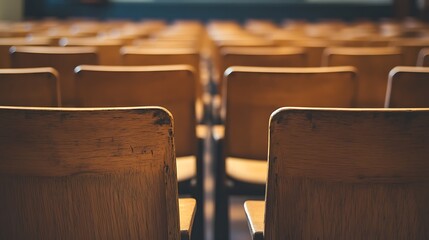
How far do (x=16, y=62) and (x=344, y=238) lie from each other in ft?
6.02

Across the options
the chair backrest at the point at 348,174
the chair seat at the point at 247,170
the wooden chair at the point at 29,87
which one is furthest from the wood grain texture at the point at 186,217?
the wooden chair at the point at 29,87

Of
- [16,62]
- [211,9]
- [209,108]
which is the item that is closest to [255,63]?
[209,108]

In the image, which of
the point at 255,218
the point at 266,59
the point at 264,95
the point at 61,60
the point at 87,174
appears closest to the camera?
the point at 87,174

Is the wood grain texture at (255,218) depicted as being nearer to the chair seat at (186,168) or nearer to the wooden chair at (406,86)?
the chair seat at (186,168)

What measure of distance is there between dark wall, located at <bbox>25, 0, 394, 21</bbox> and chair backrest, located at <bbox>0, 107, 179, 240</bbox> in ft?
37.1

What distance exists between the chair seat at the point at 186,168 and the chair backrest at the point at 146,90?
0.08 m

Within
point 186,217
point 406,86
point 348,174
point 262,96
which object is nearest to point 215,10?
point 262,96

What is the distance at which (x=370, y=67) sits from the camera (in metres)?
2.33

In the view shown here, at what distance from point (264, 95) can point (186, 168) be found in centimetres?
43

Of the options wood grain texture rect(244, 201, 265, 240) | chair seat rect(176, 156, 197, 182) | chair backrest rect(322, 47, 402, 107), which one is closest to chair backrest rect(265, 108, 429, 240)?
wood grain texture rect(244, 201, 265, 240)

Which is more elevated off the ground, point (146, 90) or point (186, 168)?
point (146, 90)

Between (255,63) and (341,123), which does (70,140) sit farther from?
(255,63)

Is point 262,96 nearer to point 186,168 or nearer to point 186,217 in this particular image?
point 186,168

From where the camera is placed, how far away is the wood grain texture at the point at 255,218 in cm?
119
